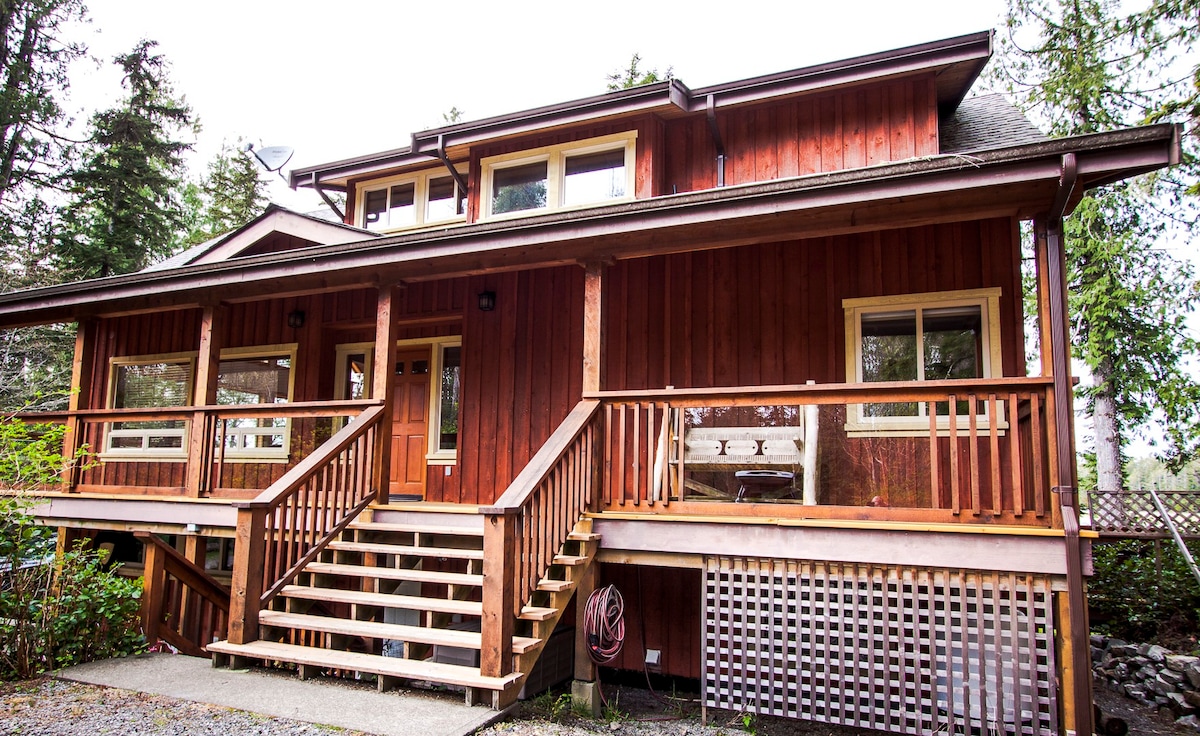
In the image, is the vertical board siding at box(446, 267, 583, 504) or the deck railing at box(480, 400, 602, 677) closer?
the deck railing at box(480, 400, 602, 677)

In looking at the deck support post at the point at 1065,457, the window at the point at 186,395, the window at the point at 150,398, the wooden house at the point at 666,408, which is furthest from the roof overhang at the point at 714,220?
the window at the point at 150,398

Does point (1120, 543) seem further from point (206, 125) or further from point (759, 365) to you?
point (206, 125)

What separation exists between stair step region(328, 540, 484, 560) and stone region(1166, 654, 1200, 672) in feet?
22.5

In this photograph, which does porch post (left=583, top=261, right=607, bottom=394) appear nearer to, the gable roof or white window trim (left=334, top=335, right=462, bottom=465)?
white window trim (left=334, top=335, right=462, bottom=465)

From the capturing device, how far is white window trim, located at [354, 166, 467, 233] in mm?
10125

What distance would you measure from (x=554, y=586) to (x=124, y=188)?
18.6 meters

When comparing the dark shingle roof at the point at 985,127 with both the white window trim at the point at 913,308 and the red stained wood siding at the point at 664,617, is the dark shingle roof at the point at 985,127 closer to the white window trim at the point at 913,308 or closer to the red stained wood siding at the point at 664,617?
the white window trim at the point at 913,308

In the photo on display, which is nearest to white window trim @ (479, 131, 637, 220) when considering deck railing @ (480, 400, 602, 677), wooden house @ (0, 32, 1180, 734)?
wooden house @ (0, 32, 1180, 734)

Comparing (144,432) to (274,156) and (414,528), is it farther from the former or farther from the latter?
(414,528)

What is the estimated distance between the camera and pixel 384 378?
7.19m

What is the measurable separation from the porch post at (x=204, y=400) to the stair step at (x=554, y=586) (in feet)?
14.6

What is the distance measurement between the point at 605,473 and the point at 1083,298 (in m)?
13.5

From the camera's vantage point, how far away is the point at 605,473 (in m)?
6.21

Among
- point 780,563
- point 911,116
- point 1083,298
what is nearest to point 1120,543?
point 1083,298
